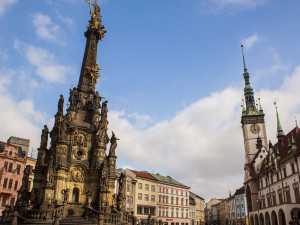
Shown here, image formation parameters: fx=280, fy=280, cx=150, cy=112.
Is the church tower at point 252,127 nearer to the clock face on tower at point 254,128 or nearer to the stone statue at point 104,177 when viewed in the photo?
the clock face on tower at point 254,128

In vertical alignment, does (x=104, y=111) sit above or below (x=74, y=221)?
above

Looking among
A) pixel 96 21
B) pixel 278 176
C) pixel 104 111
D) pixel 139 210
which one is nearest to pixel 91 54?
pixel 96 21

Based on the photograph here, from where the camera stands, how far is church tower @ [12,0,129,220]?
72.0 feet

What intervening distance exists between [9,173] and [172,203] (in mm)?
39342

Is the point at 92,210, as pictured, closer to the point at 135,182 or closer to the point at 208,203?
the point at 135,182

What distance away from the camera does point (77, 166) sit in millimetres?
24641

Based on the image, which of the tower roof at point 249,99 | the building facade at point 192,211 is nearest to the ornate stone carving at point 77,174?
the tower roof at point 249,99

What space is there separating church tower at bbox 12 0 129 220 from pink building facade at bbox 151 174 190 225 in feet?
137

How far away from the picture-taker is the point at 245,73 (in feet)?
267

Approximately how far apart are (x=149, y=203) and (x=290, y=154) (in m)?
33.2

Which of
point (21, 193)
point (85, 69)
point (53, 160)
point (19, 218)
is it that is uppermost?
point (85, 69)

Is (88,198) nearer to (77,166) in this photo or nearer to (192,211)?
(77,166)

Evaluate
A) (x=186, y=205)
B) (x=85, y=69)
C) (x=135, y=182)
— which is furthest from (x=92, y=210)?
(x=186, y=205)

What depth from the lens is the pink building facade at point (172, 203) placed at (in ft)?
212
